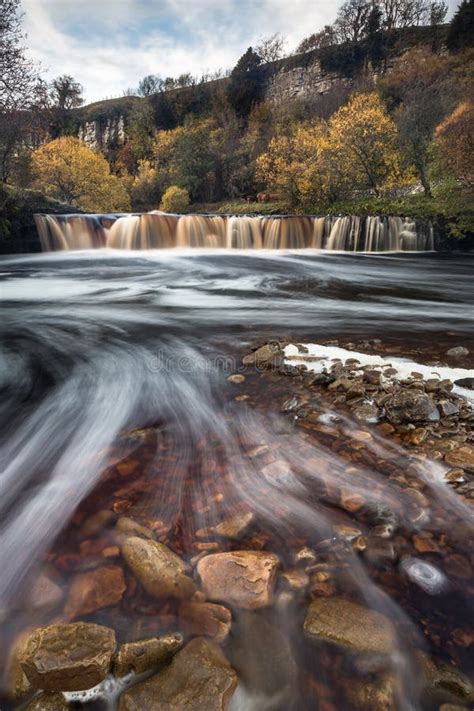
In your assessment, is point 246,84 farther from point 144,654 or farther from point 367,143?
point 144,654

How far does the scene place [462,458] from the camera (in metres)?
2.25

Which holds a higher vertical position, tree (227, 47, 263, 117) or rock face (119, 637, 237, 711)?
tree (227, 47, 263, 117)

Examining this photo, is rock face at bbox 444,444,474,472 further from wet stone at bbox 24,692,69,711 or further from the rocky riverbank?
wet stone at bbox 24,692,69,711

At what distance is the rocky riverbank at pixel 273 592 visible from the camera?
1.16 meters

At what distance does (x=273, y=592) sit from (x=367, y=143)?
25.1 meters

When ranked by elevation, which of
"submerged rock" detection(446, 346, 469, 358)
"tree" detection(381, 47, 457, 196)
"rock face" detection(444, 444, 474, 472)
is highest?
"tree" detection(381, 47, 457, 196)

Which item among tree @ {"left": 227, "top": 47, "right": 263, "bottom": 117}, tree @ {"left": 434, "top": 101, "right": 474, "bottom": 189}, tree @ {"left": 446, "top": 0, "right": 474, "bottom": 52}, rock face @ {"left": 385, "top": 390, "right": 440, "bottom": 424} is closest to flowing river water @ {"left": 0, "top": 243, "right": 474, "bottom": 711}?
rock face @ {"left": 385, "top": 390, "right": 440, "bottom": 424}

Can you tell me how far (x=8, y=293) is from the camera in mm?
8766

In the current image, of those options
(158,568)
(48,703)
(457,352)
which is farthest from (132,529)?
(457,352)

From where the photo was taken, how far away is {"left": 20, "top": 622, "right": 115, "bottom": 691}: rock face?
44.8 inches

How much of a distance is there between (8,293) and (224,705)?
9655 mm

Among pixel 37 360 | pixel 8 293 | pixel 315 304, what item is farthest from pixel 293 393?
pixel 8 293

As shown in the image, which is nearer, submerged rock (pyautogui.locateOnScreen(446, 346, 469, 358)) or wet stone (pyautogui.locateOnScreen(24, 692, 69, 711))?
wet stone (pyautogui.locateOnScreen(24, 692, 69, 711))

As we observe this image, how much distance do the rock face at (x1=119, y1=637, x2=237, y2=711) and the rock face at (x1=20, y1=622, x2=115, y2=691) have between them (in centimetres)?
13
